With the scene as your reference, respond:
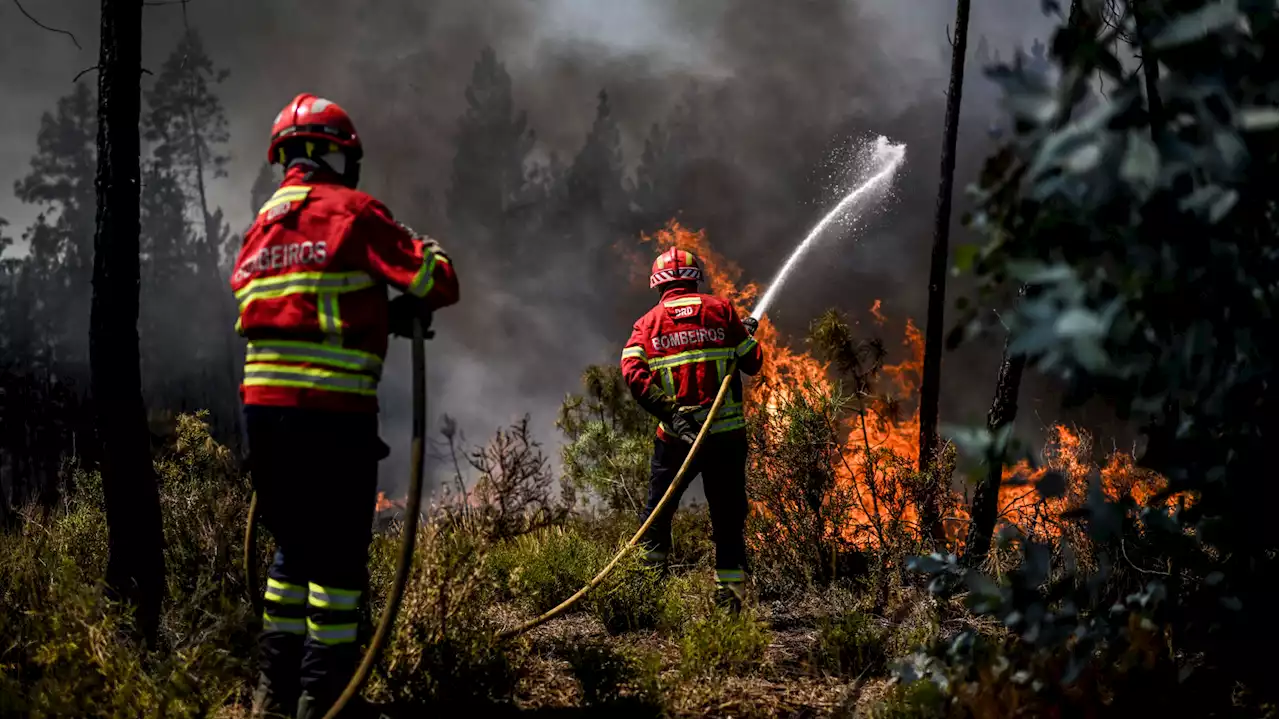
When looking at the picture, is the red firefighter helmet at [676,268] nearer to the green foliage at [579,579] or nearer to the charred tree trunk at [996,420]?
the green foliage at [579,579]

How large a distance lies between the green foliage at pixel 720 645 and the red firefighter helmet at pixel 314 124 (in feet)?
8.40

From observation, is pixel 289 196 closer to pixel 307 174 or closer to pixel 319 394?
pixel 307 174

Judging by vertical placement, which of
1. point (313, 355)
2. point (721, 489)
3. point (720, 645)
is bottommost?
point (720, 645)

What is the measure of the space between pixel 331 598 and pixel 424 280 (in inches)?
48.6

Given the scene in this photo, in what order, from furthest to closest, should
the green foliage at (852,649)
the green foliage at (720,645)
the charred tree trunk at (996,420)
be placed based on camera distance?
the charred tree trunk at (996,420) < the green foliage at (852,649) < the green foliage at (720,645)

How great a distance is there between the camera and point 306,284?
3264mm

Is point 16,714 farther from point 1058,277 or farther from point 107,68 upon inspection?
point 1058,277

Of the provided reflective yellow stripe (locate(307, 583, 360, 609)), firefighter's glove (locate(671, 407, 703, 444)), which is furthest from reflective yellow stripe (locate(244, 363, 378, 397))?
firefighter's glove (locate(671, 407, 703, 444))

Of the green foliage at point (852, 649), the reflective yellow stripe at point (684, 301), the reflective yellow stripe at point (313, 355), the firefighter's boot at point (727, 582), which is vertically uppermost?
the reflective yellow stripe at point (684, 301)

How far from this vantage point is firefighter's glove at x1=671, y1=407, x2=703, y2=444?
19.0 ft

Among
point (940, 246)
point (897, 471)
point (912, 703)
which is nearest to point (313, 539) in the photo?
point (912, 703)

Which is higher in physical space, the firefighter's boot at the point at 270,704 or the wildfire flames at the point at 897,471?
the wildfire flames at the point at 897,471

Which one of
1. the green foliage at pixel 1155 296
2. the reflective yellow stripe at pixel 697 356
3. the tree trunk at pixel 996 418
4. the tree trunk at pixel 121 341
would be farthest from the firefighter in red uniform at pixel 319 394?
the tree trunk at pixel 996 418

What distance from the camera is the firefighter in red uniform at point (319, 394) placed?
3.26m
